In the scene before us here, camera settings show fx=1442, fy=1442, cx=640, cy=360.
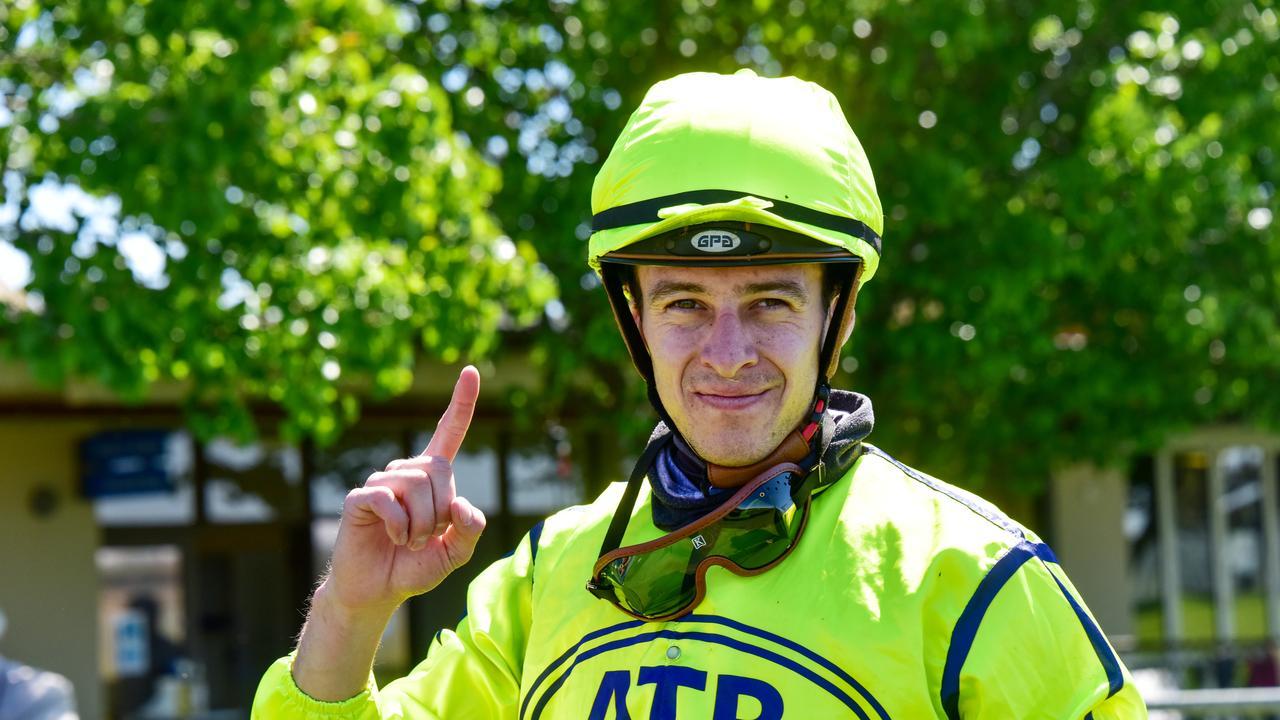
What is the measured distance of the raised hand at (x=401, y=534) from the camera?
193 centimetres

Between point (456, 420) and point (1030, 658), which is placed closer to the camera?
point (1030, 658)

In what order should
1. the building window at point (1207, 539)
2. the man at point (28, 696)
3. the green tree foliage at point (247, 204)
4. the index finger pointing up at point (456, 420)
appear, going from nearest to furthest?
the index finger pointing up at point (456, 420) < the man at point (28, 696) < the green tree foliage at point (247, 204) < the building window at point (1207, 539)

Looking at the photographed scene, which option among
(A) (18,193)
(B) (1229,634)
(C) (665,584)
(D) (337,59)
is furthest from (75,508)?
(B) (1229,634)

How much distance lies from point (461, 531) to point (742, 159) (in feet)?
2.07

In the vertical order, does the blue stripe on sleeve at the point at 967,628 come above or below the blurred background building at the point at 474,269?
below

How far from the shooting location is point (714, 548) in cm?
194

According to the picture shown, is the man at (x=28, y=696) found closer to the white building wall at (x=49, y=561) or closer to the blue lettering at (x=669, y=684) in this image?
the blue lettering at (x=669, y=684)

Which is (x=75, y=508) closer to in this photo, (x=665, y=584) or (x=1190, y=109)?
(x=1190, y=109)

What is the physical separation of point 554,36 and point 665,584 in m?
6.61

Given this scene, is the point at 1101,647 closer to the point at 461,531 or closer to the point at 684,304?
the point at 684,304

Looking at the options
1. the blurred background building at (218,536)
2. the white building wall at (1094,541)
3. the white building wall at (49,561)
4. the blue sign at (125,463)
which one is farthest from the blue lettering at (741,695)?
the white building wall at (1094,541)

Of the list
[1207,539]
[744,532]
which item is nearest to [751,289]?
[744,532]

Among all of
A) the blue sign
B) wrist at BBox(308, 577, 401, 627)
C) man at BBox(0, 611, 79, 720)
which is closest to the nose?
wrist at BBox(308, 577, 401, 627)

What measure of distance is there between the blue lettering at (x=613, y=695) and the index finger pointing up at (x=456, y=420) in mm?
379
